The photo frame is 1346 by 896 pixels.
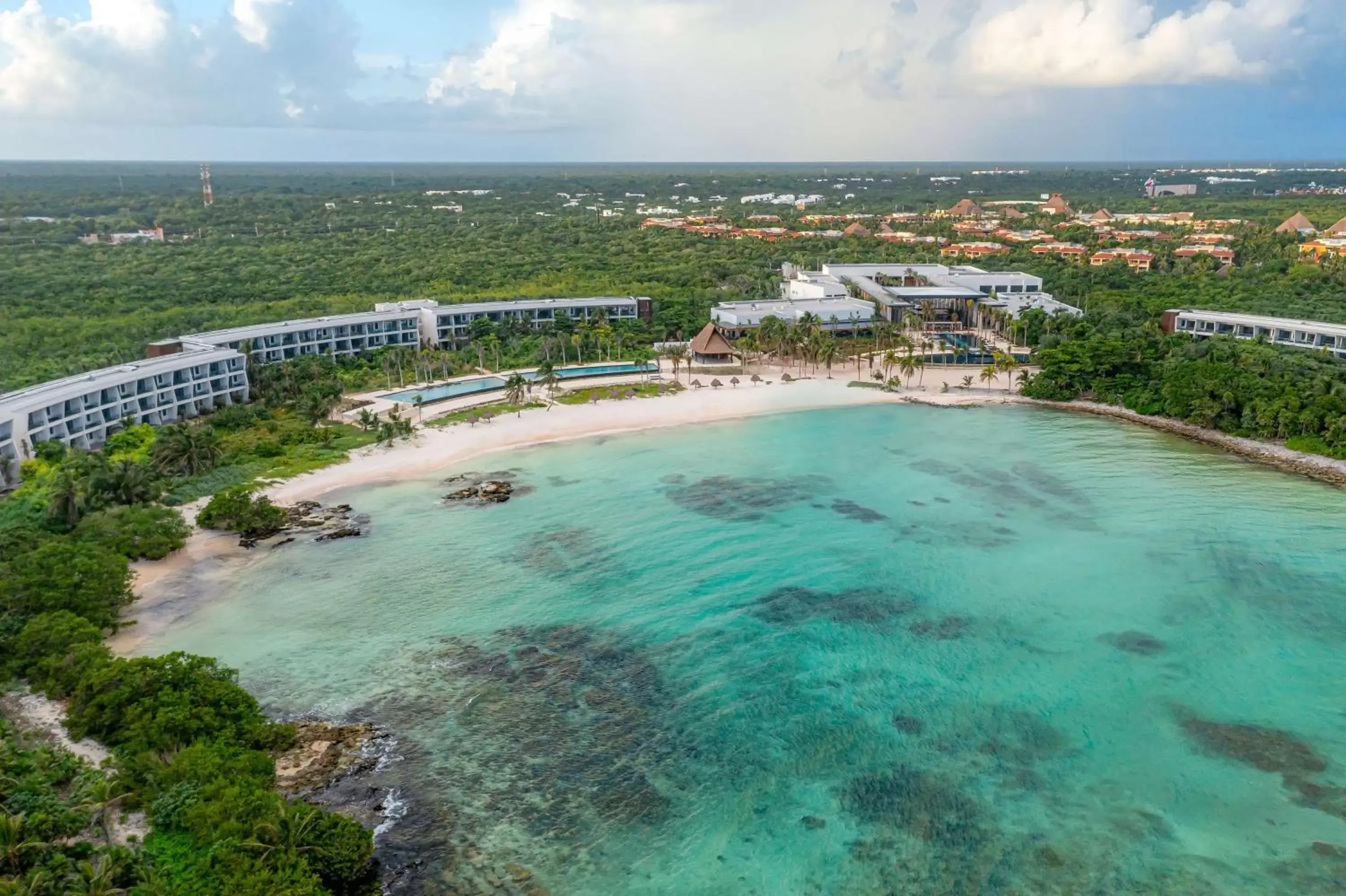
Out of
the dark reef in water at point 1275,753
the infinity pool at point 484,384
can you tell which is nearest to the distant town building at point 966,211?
the infinity pool at point 484,384

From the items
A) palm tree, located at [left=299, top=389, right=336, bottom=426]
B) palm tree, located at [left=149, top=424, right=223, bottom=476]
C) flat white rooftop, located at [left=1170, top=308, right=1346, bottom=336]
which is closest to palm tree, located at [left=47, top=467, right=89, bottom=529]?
palm tree, located at [left=149, top=424, right=223, bottom=476]

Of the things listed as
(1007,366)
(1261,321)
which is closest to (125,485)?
(1007,366)

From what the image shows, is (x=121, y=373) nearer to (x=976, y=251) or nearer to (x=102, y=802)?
(x=102, y=802)

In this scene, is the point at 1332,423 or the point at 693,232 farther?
the point at 693,232

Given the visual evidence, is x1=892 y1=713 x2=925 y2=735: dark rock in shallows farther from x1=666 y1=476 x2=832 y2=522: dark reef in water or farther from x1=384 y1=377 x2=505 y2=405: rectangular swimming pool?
x1=384 y1=377 x2=505 y2=405: rectangular swimming pool

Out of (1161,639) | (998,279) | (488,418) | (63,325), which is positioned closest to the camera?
(1161,639)

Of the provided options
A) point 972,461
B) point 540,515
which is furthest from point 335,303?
point 972,461

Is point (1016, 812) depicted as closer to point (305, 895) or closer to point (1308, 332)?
point (305, 895)
